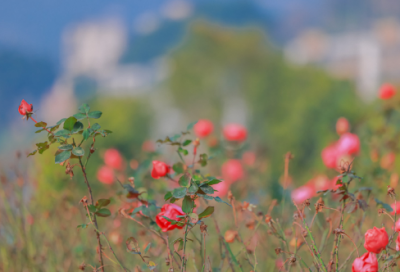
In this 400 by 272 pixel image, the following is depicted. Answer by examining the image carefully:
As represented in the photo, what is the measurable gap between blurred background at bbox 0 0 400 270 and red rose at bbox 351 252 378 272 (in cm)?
55

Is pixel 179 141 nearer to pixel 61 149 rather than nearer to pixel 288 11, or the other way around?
pixel 61 149

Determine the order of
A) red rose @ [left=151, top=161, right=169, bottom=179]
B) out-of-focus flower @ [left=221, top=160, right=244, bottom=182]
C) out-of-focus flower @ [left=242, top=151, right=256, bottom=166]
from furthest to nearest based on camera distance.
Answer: out-of-focus flower @ [left=242, top=151, right=256, bottom=166] < out-of-focus flower @ [left=221, top=160, right=244, bottom=182] < red rose @ [left=151, top=161, right=169, bottom=179]

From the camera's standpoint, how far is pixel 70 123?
2.02 feet

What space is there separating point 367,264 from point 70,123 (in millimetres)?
515

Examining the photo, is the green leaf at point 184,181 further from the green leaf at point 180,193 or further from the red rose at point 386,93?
the red rose at point 386,93

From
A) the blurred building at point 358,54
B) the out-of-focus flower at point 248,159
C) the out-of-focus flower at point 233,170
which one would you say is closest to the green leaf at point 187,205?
the out-of-focus flower at point 233,170

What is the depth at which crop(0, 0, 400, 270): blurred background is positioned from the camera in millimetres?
4008

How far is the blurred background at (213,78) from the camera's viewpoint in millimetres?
4008

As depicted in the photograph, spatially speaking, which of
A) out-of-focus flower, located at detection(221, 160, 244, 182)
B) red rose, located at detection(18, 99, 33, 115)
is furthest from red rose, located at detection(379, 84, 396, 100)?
red rose, located at detection(18, 99, 33, 115)

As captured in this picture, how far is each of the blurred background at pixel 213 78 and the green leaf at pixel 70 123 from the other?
1.9 inches

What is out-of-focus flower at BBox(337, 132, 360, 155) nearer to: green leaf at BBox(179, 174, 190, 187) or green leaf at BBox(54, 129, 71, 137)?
green leaf at BBox(179, 174, 190, 187)

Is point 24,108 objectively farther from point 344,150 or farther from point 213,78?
point 213,78

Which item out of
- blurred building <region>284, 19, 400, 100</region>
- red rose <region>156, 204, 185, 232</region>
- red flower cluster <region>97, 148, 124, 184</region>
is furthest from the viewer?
blurred building <region>284, 19, 400, 100</region>

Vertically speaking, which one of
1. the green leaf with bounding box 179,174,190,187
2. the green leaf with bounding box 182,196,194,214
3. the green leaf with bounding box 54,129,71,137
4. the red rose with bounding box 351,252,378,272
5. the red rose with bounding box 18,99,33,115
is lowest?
the red rose with bounding box 351,252,378,272
